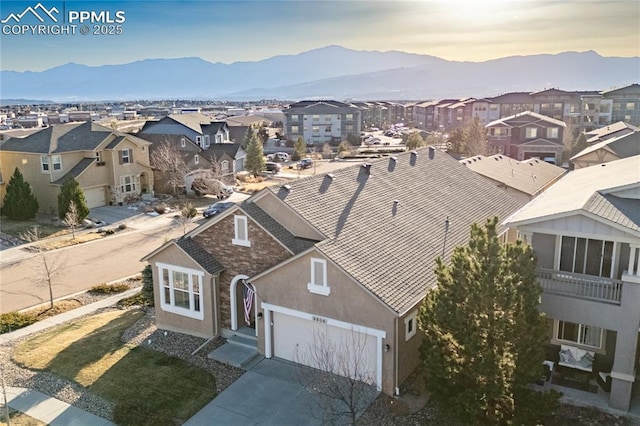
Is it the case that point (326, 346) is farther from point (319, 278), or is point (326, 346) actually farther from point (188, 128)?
point (188, 128)

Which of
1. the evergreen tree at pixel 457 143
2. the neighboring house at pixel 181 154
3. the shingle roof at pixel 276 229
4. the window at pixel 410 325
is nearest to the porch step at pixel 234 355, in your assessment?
the shingle roof at pixel 276 229

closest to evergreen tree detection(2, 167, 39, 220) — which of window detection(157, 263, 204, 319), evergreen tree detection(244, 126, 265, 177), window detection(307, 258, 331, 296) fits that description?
evergreen tree detection(244, 126, 265, 177)

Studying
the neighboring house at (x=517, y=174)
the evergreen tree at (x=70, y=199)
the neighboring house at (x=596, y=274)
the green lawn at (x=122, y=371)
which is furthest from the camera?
the evergreen tree at (x=70, y=199)

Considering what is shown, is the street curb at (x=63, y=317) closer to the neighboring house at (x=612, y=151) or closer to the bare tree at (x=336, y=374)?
the bare tree at (x=336, y=374)

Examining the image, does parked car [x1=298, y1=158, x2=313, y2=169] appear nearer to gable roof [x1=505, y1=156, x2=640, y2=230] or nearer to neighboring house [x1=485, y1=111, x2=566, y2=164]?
neighboring house [x1=485, y1=111, x2=566, y2=164]

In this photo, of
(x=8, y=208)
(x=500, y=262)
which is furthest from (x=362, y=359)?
(x=8, y=208)

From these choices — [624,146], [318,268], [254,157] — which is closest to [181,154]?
[254,157]
